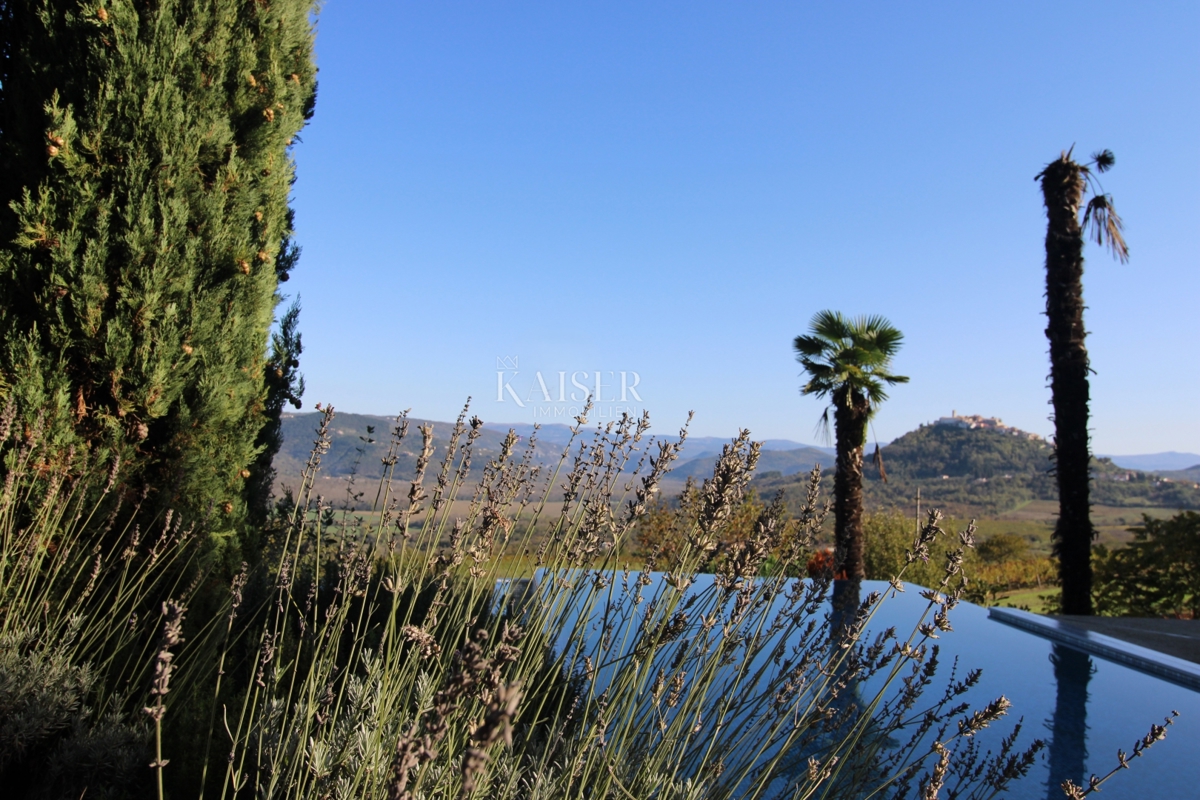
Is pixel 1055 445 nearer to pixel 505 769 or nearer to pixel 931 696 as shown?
pixel 931 696

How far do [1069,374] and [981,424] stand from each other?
7401 cm

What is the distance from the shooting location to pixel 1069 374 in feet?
29.3

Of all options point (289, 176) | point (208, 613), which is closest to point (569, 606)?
point (208, 613)

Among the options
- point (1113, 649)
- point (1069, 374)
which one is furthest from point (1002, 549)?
point (1113, 649)

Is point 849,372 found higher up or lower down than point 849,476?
higher up

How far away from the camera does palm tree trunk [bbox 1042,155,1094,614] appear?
8688 mm

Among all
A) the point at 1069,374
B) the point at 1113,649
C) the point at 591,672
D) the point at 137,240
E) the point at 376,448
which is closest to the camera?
the point at 591,672

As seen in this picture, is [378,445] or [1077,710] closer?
[1077,710]

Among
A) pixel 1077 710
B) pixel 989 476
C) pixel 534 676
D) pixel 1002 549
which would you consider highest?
pixel 989 476

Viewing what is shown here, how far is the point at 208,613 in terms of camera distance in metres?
3.87

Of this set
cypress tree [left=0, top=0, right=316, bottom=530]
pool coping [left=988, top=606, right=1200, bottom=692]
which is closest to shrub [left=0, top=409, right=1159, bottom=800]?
cypress tree [left=0, top=0, right=316, bottom=530]

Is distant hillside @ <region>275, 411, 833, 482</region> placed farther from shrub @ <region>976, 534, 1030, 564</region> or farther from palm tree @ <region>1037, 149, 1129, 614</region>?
shrub @ <region>976, 534, 1030, 564</region>

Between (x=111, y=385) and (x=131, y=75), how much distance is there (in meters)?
1.71

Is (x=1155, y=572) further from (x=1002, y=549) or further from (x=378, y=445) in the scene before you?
(x=1002, y=549)
